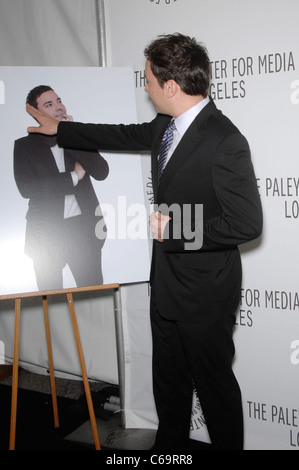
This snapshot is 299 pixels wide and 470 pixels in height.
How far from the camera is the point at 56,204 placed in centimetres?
188

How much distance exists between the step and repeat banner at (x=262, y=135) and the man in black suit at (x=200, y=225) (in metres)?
0.33

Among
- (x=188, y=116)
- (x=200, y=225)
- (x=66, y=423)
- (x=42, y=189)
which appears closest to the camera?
(x=200, y=225)

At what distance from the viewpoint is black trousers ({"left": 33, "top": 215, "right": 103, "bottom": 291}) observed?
6.09 feet

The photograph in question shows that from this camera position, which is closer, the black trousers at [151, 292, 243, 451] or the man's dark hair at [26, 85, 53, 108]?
the black trousers at [151, 292, 243, 451]

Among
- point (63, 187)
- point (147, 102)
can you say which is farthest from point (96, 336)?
point (147, 102)

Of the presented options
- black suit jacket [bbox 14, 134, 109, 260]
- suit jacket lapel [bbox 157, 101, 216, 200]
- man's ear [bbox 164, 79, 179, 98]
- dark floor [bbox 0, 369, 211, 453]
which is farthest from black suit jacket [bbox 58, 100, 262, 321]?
dark floor [bbox 0, 369, 211, 453]

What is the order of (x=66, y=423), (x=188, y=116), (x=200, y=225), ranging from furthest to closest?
(x=66, y=423), (x=188, y=116), (x=200, y=225)

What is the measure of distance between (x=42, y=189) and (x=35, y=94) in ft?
1.29

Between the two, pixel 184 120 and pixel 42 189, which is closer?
pixel 184 120

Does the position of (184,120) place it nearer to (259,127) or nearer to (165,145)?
(165,145)

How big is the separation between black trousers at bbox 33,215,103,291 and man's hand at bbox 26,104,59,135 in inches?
14.5

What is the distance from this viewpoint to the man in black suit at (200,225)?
4.90 ft

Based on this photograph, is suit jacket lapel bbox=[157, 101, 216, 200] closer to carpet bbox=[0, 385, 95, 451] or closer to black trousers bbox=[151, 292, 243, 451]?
black trousers bbox=[151, 292, 243, 451]

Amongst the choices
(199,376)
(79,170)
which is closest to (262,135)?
(79,170)
